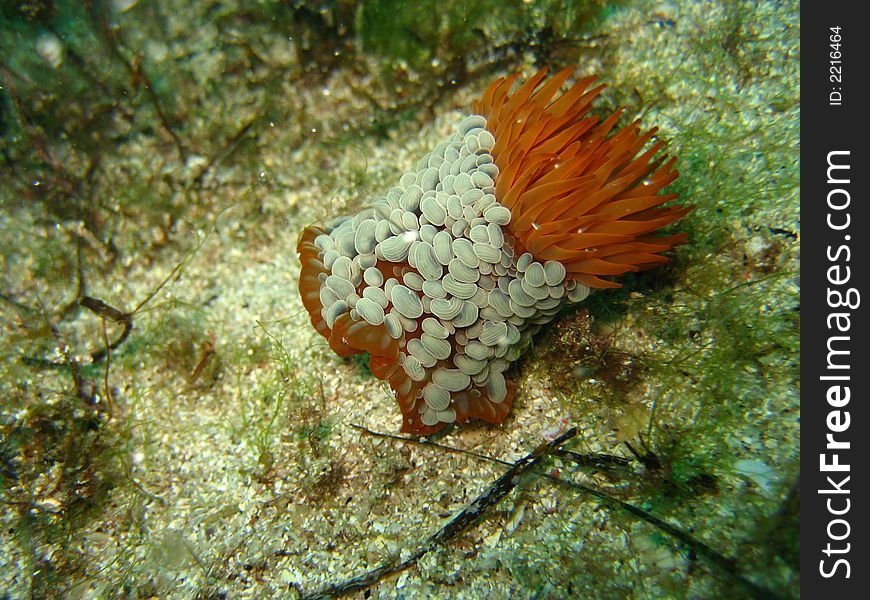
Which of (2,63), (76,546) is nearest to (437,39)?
(2,63)

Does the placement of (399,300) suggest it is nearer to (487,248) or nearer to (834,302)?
(487,248)

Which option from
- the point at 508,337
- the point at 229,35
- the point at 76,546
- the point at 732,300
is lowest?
the point at 76,546

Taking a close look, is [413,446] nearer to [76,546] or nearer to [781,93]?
[76,546]

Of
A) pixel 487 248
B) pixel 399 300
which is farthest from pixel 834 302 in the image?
pixel 399 300

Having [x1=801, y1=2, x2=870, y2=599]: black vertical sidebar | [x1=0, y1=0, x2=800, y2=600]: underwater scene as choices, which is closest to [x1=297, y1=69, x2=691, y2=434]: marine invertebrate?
[x1=0, y1=0, x2=800, y2=600]: underwater scene

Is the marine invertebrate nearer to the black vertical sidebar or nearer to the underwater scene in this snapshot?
the underwater scene
